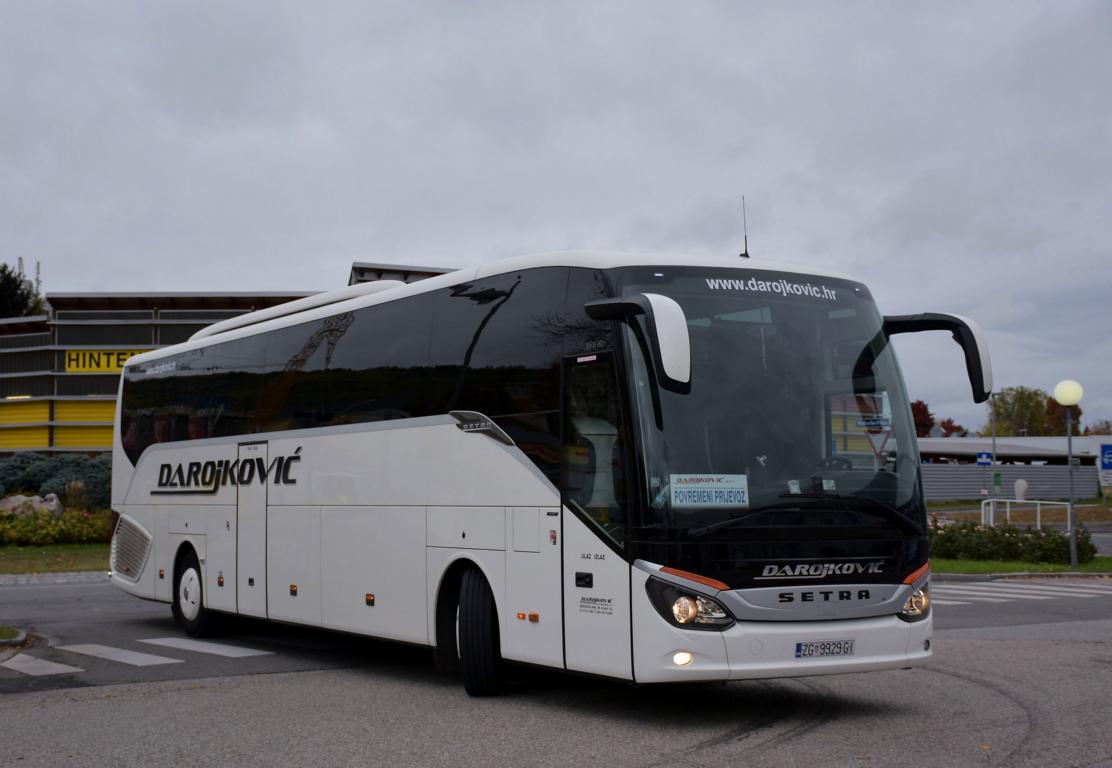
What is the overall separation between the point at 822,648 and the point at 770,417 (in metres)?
1.62

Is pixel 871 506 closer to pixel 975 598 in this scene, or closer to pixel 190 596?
pixel 190 596

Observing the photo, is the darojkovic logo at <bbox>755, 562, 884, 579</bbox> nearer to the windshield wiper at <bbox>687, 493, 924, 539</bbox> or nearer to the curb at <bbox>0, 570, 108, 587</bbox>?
the windshield wiper at <bbox>687, 493, 924, 539</bbox>

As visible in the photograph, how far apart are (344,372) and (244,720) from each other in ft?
14.2

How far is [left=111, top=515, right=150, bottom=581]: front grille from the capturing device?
1770 centimetres

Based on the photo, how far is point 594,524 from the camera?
9555 mm

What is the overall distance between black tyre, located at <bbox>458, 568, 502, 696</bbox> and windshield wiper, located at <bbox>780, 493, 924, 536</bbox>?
9.12 feet

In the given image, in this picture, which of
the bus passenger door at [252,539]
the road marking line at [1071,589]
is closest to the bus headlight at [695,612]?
the bus passenger door at [252,539]

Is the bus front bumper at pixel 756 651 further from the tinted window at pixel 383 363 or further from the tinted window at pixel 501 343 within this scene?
the tinted window at pixel 383 363

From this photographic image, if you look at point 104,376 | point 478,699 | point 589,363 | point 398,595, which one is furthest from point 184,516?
point 104,376

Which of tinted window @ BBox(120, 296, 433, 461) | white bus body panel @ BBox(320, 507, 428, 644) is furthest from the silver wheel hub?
white bus body panel @ BBox(320, 507, 428, 644)

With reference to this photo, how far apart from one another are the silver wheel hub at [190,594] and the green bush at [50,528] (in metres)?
18.0

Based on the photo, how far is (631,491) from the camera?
30.2 ft

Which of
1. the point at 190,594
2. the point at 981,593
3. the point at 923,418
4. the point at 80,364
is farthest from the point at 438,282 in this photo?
the point at 923,418

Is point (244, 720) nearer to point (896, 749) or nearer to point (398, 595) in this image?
point (398, 595)
